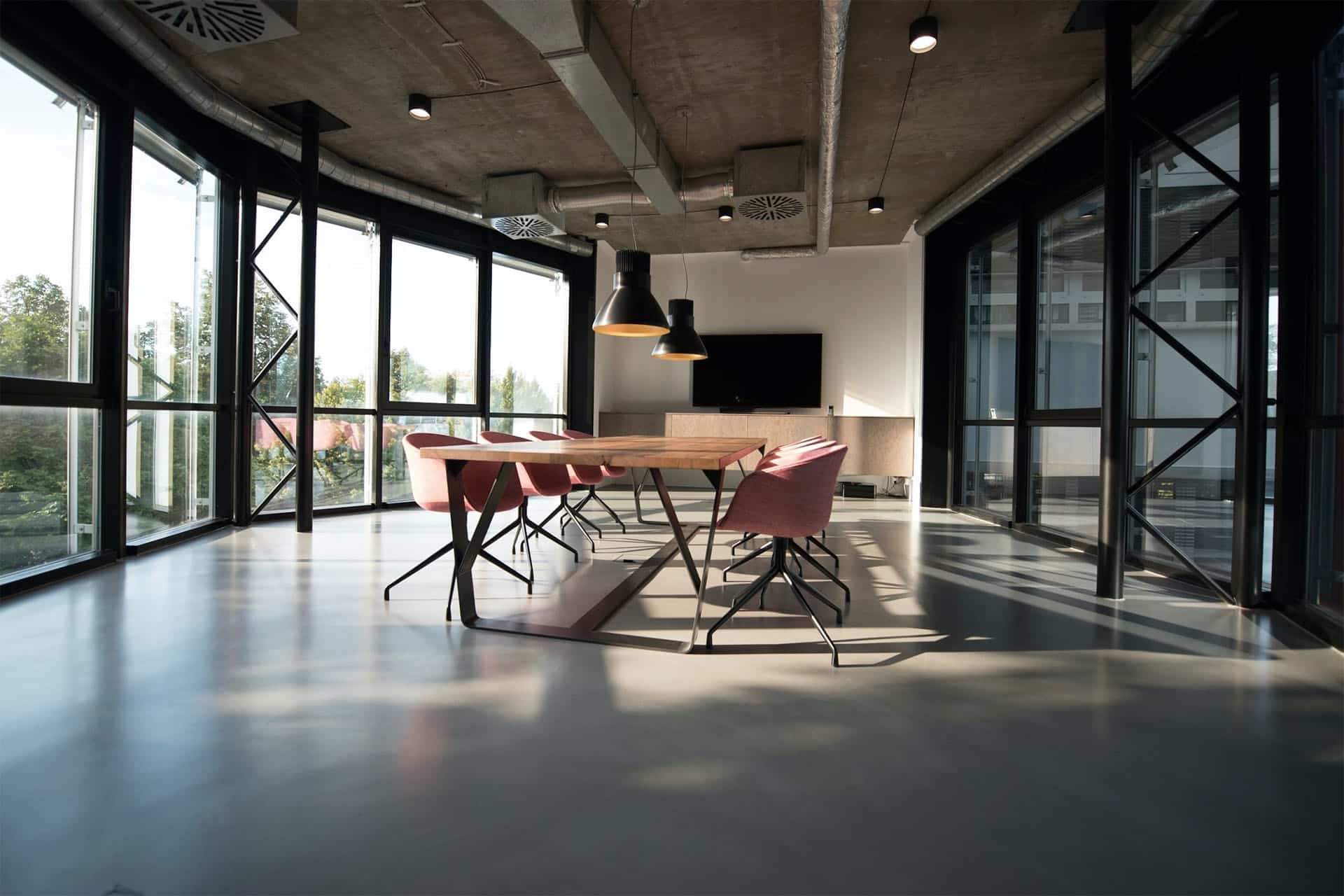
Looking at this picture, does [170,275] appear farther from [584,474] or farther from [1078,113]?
[1078,113]

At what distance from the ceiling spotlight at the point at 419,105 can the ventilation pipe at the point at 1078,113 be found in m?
4.39

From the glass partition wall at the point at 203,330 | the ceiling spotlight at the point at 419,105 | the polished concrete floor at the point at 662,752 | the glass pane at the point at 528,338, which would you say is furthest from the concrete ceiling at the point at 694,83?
the polished concrete floor at the point at 662,752

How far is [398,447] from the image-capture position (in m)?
6.94

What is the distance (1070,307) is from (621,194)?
400 centimetres

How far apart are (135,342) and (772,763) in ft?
16.2

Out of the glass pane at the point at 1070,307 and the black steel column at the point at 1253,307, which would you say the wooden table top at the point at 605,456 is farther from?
the glass pane at the point at 1070,307

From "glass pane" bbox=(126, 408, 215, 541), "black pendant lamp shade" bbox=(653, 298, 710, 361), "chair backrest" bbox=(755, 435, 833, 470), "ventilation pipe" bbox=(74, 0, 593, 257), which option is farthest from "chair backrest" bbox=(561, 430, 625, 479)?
"glass pane" bbox=(126, 408, 215, 541)

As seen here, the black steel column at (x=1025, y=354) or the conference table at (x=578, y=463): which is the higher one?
the black steel column at (x=1025, y=354)

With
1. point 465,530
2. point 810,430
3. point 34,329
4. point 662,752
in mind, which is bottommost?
point 662,752

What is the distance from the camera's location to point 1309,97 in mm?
3090

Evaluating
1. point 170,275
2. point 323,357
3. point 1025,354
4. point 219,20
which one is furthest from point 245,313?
point 1025,354

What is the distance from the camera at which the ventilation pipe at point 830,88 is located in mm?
3264

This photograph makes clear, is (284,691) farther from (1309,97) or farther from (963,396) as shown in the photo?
(963,396)

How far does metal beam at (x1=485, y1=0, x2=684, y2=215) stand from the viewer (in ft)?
11.1
